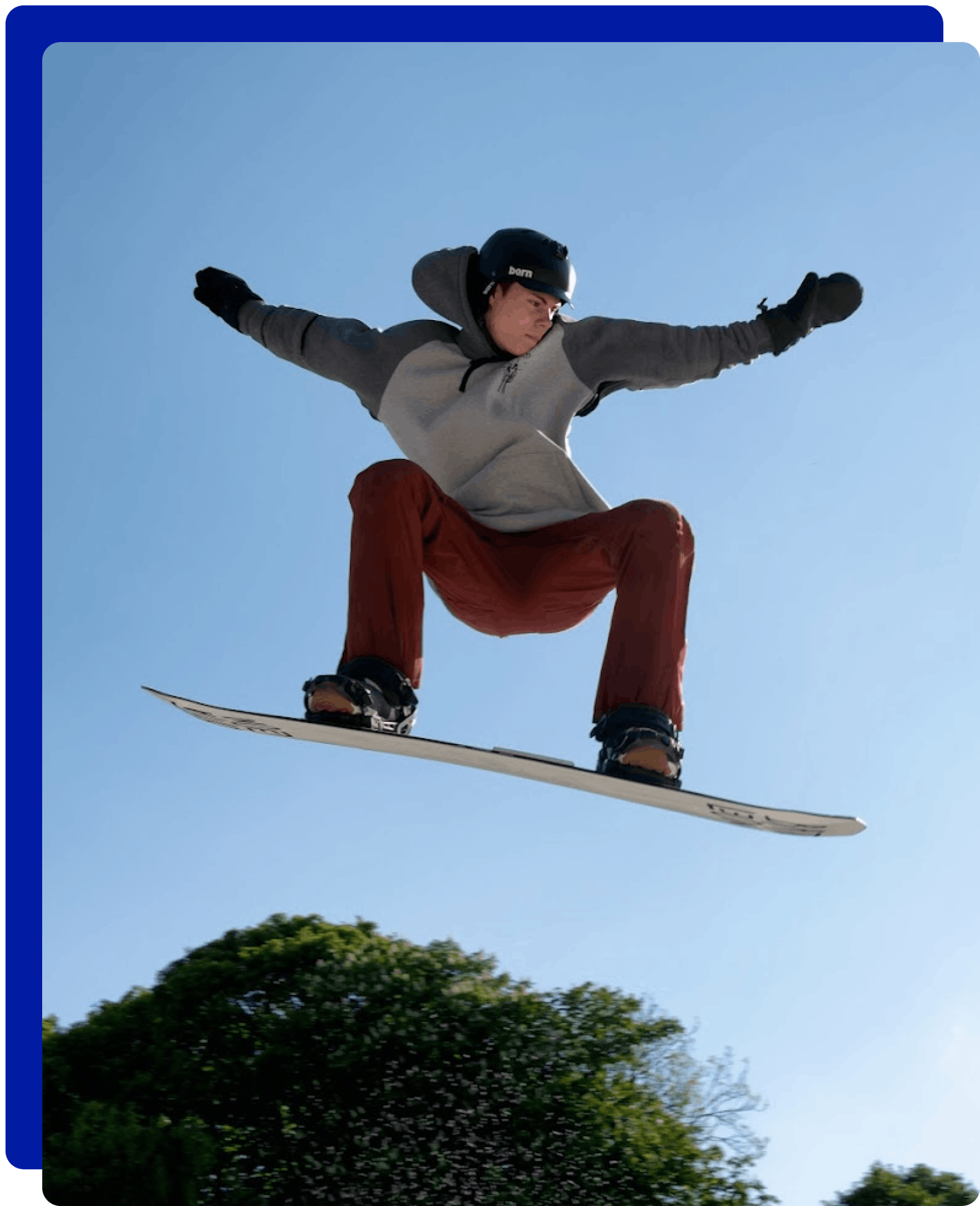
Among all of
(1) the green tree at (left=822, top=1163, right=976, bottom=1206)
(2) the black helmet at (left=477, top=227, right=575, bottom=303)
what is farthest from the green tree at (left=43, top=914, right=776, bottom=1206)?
(2) the black helmet at (left=477, top=227, right=575, bottom=303)

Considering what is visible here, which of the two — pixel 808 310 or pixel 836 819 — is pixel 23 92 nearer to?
pixel 808 310

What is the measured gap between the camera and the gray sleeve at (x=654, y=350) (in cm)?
429

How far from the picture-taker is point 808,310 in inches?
165

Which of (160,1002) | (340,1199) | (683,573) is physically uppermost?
(160,1002)

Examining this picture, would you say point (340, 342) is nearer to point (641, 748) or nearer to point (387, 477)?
point (387, 477)

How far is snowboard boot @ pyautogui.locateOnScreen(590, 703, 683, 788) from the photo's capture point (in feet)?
12.4

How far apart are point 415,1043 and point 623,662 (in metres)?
5.62

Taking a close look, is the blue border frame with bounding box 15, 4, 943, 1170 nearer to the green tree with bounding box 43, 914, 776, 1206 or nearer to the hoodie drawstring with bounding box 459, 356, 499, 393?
the hoodie drawstring with bounding box 459, 356, 499, 393

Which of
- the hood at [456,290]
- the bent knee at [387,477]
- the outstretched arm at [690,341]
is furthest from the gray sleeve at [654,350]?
the bent knee at [387,477]

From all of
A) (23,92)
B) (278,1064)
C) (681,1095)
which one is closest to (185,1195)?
(278,1064)

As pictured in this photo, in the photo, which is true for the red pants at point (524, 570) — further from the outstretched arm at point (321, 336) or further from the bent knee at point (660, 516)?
the outstretched arm at point (321, 336)

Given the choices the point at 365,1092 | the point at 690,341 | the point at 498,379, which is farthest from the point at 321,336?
the point at 365,1092

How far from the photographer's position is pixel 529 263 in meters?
4.31

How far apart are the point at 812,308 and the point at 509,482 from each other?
966mm
